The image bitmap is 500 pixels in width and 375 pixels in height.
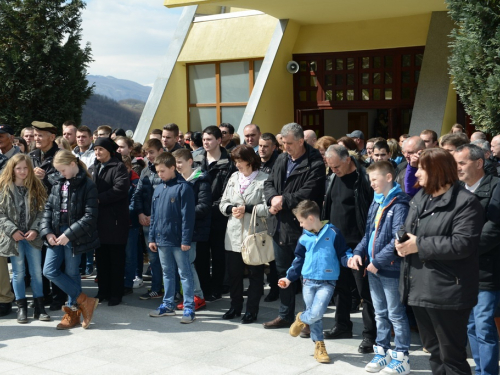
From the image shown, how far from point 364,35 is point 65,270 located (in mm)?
9651

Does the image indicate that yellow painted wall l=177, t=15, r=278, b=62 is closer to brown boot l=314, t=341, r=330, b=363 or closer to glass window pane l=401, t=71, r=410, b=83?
glass window pane l=401, t=71, r=410, b=83

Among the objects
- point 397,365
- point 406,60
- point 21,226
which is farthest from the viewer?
point 406,60

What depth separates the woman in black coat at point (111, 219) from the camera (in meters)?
8.28

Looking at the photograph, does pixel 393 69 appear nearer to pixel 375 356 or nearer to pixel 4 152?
pixel 4 152

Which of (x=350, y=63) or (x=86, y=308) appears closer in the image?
(x=86, y=308)

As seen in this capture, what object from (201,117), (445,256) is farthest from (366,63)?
(445,256)

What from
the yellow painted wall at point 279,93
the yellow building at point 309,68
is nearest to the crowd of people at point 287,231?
the yellow building at point 309,68

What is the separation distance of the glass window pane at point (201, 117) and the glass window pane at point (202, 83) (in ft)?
0.68

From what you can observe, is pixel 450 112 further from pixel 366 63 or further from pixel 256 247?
pixel 256 247

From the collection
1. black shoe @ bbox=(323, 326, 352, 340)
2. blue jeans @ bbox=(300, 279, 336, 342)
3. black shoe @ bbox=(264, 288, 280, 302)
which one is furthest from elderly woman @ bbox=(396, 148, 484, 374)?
black shoe @ bbox=(264, 288, 280, 302)

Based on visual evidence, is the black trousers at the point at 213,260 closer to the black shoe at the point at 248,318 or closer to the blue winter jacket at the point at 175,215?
the blue winter jacket at the point at 175,215

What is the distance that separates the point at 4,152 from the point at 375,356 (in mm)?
5931

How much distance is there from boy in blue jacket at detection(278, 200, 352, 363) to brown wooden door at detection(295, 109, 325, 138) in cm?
985

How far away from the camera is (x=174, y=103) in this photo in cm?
1744
